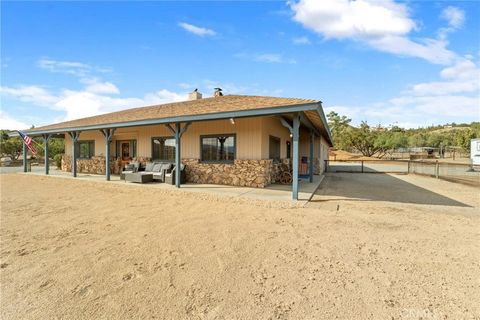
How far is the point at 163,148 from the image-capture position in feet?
38.2

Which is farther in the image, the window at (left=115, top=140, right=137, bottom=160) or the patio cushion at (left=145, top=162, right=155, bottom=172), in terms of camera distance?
the window at (left=115, top=140, right=137, bottom=160)

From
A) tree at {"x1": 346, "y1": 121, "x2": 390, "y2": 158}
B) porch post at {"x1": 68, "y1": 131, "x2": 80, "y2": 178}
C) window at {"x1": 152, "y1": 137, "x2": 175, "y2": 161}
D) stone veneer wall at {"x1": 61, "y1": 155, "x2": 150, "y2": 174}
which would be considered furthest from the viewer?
tree at {"x1": 346, "y1": 121, "x2": 390, "y2": 158}

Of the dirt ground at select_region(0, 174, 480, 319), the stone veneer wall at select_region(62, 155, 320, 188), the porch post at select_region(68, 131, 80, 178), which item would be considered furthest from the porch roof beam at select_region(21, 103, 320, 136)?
the dirt ground at select_region(0, 174, 480, 319)

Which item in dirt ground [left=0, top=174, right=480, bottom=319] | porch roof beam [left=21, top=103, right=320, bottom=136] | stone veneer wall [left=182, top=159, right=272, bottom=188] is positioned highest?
porch roof beam [left=21, top=103, right=320, bottom=136]

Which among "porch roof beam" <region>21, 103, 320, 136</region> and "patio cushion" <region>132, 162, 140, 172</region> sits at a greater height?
"porch roof beam" <region>21, 103, 320, 136</region>

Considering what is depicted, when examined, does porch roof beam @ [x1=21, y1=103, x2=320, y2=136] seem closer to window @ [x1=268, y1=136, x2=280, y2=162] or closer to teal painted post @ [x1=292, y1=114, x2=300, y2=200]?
teal painted post @ [x1=292, y1=114, x2=300, y2=200]

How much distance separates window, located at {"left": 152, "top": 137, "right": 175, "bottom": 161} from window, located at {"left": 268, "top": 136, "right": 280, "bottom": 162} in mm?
4639

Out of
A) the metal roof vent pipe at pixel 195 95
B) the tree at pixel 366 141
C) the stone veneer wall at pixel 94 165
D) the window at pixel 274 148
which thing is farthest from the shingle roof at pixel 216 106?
the tree at pixel 366 141

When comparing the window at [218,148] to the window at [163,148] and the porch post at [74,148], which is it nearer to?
the window at [163,148]

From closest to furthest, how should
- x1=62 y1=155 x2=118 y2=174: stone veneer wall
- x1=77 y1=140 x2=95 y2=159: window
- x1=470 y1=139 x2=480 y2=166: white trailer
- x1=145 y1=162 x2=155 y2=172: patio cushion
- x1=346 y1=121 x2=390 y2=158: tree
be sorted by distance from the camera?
x1=145 y1=162 x2=155 y2=172: patio cushion, x1=62 y1=155 x2=118 y2=174: stone veneer wall, x1=77 y1=140 x2=95 y2=159: window, x1=470 y1=139 x2=480 y2=166: white trailer, x1=346 y1=121 x2=390 y2=158: tree

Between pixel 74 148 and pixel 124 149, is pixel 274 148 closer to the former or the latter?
pixel 124 149

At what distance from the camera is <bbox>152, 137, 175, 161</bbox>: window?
11367mm

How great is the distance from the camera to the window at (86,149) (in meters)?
14.8

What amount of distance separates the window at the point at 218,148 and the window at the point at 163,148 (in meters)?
1.90
